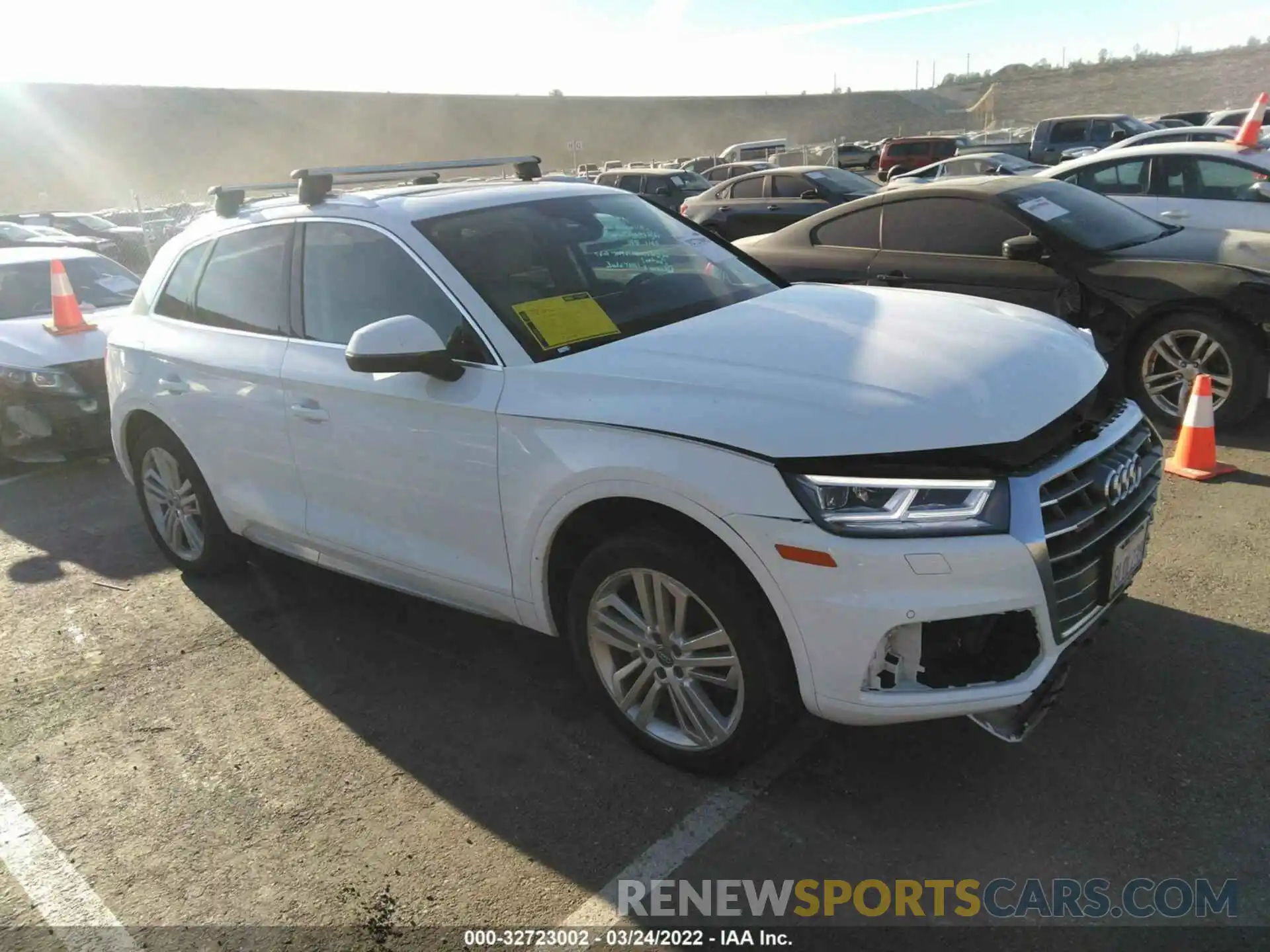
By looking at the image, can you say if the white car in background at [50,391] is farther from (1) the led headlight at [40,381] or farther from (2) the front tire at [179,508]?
(2) the front tire at [179,508]

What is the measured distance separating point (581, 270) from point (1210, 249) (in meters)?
4.43

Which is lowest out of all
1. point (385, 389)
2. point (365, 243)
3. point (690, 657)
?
point (690, 657)

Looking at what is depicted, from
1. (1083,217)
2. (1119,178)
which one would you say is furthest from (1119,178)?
(1083,217)

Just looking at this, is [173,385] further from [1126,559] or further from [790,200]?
[790,200]

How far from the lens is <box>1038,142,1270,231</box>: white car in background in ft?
26.2

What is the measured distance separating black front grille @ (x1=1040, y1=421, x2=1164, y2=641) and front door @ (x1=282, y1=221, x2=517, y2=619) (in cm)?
168

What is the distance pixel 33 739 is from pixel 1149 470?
4.08m

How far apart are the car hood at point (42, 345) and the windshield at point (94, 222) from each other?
19295 millimetres

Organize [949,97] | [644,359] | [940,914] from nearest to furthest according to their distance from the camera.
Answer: [940,914], [644,359], [949,97]

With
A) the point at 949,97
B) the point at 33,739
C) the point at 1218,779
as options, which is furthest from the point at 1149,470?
the point at 949,97

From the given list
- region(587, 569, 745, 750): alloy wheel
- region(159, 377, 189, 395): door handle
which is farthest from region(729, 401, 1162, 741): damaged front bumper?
region(159, 377, 189, 395): door handle

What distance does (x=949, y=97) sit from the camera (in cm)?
9312

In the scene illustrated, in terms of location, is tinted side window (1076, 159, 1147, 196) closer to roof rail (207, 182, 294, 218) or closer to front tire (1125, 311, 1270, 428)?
front tire (1125, 311, 1270, 428)

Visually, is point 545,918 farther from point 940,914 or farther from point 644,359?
point 644,359
